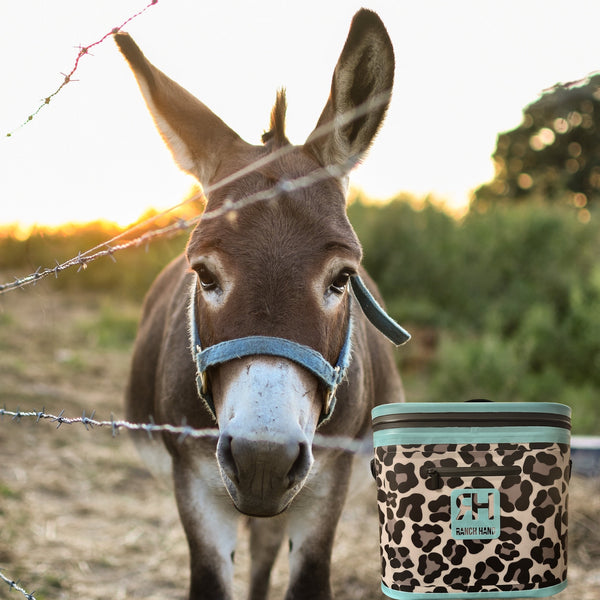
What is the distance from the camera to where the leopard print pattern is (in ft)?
5.57

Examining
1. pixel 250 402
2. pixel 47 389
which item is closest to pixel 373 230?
pixel 47 389

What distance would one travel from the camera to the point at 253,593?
3074mm

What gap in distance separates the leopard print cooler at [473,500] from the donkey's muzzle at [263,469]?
12.4 inches

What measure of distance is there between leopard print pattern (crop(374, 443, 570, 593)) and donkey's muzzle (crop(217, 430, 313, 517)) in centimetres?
31

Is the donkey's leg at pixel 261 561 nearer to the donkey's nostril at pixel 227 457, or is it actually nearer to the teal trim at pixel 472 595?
the teal trim at pixel 472 595

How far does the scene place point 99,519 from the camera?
175 inches

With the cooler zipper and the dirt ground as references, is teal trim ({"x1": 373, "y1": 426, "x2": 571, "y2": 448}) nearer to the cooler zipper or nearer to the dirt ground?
the cooler zipper

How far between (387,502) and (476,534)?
0.23m

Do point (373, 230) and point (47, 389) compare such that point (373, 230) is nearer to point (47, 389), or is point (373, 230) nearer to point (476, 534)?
point (47, 389)

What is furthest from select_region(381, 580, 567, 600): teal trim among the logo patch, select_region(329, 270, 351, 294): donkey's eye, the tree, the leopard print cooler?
the tree

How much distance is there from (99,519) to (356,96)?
3.51m

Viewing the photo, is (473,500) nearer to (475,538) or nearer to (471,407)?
(475,538)

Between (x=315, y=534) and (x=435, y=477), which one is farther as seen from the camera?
(x=315, y=534)

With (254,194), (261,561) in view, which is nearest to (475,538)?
(254,194)
